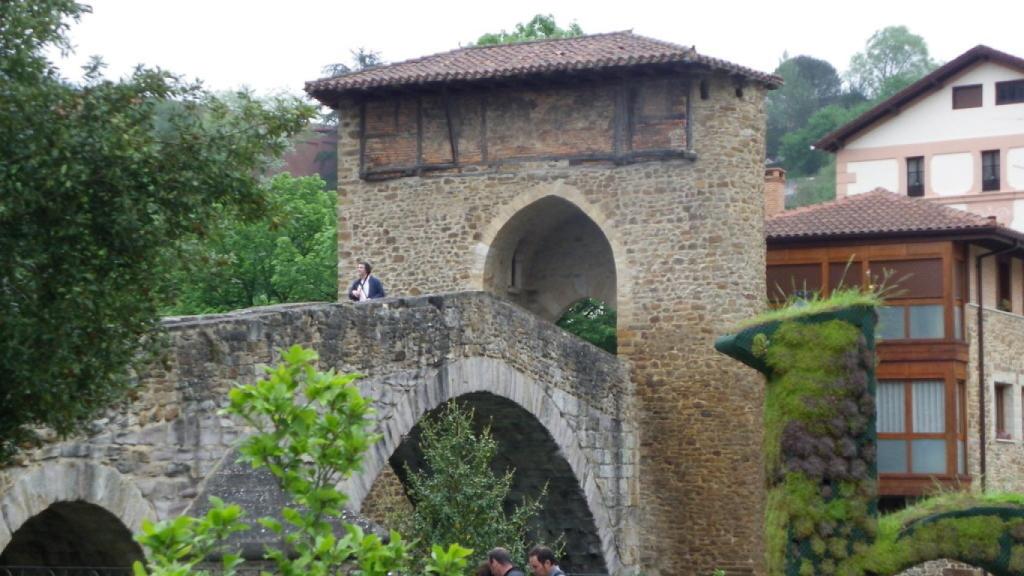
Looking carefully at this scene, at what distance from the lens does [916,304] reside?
28844mm

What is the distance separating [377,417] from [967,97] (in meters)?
26.2

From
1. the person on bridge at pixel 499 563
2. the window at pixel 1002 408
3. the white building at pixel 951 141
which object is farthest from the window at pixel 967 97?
the person on bridge at pixel 499 563

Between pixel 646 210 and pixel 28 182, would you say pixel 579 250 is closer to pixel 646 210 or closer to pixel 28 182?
pixel 646 210

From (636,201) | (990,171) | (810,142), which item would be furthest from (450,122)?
(810,142)

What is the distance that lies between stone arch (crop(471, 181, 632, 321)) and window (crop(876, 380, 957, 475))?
13.8ft

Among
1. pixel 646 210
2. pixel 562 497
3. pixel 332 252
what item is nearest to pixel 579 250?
pixel 646 210

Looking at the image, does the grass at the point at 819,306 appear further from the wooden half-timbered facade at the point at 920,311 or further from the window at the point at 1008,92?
the window at the point at 1008,92

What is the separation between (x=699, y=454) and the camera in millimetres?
26625

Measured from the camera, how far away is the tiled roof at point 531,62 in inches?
1034

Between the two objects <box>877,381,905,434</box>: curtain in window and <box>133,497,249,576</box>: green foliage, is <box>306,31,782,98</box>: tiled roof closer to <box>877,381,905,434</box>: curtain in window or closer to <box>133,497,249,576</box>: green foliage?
<box>877,381,905,434</box>: curtain in window

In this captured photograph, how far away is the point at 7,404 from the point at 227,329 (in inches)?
190

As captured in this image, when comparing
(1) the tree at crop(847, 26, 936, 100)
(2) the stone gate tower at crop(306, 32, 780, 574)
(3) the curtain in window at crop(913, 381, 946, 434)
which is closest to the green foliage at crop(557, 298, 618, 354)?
(3) the curtain in window at crop(913, 381, 946, 434)

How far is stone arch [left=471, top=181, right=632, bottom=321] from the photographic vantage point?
27.2 metres

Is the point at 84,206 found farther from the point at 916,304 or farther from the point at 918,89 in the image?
the point at 918,89
